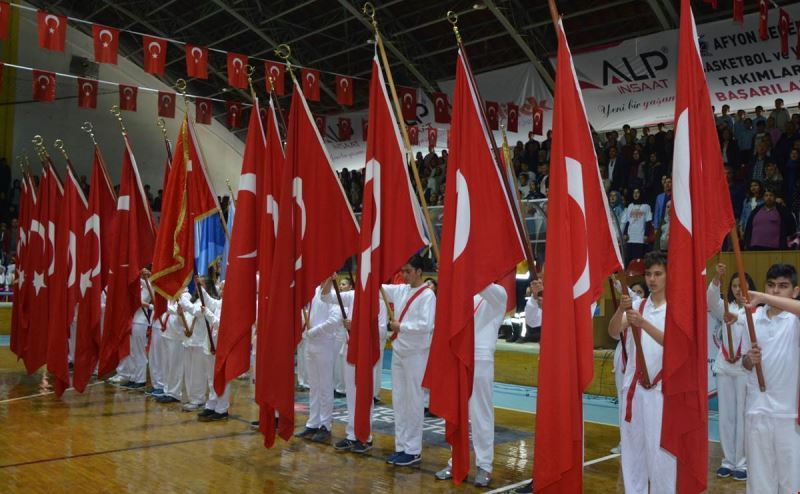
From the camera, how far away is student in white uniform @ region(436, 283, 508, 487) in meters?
6.04

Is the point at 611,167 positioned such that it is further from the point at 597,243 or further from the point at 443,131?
the point at 597,243

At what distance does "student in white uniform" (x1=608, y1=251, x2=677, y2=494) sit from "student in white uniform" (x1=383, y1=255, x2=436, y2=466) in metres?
2.29

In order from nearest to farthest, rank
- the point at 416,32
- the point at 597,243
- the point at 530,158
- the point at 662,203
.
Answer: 1. the point at 597,243
2. the point at 662,203
3. the point at 530,158
4. the point at 416,32

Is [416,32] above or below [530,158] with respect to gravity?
above

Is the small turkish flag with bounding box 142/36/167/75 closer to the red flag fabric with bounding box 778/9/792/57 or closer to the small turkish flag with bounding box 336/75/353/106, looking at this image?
the small turkish flag with bounding box 336/75/353/106

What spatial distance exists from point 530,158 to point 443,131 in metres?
4.15

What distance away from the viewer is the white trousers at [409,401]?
21.9 feet


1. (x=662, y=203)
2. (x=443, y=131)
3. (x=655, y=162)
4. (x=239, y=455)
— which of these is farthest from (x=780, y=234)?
(x=443, y=131)

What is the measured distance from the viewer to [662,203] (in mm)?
12102

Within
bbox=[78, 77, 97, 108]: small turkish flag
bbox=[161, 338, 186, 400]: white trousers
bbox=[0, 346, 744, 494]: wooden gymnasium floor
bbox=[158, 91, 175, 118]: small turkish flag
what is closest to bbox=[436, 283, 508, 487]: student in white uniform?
bbox=[0, 346, 744, 494]: wooden gymnasium floor

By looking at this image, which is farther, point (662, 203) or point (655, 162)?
point (655, 162)

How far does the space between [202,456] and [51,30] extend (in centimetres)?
966

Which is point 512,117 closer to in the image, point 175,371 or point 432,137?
point 432,137

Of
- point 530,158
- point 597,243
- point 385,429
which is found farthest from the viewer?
point 530,158
